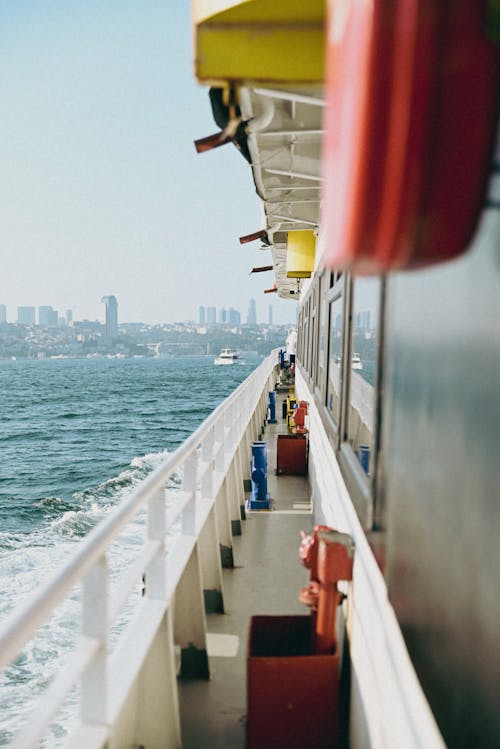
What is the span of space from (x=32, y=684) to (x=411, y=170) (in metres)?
6.53

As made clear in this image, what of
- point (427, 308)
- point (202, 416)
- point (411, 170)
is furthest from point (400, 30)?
point (202, 416)

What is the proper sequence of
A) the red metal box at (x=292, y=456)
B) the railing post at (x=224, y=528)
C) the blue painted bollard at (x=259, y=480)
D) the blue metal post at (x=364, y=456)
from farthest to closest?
the red metal box at (x=292, y=456), the blue painted bollard at (x=259, y=480), the railing post at (x=224, y=528), the blue metal post at (x=364, y=456)

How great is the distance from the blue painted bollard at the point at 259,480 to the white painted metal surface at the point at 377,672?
401 centimetres

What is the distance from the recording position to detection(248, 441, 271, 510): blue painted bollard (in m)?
7.68

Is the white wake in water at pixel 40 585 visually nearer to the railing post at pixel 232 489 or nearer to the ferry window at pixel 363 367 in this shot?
the railing post at pixel 232 489

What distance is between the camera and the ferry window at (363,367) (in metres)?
3.11

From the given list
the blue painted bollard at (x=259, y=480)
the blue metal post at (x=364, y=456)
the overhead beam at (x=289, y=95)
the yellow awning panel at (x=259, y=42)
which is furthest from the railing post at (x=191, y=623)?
the blue painted bollard at (x=259, y=480)

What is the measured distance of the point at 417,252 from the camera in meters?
0.86

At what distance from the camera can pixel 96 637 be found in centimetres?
207

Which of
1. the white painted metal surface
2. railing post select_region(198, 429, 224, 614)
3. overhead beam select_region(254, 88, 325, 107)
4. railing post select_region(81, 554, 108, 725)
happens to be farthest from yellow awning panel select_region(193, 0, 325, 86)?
railing post select_region(198, 429, 224, 614)

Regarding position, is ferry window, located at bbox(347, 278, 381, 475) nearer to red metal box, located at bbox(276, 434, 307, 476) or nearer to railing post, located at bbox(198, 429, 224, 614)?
railing post, located at bbox(198, 429, 224, 614)

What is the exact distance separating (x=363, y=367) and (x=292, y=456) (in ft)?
20.9

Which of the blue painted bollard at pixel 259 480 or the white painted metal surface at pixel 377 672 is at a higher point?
the white painted metal surface at pixel 377 672

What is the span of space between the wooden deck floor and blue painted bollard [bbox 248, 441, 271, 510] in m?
0.16
